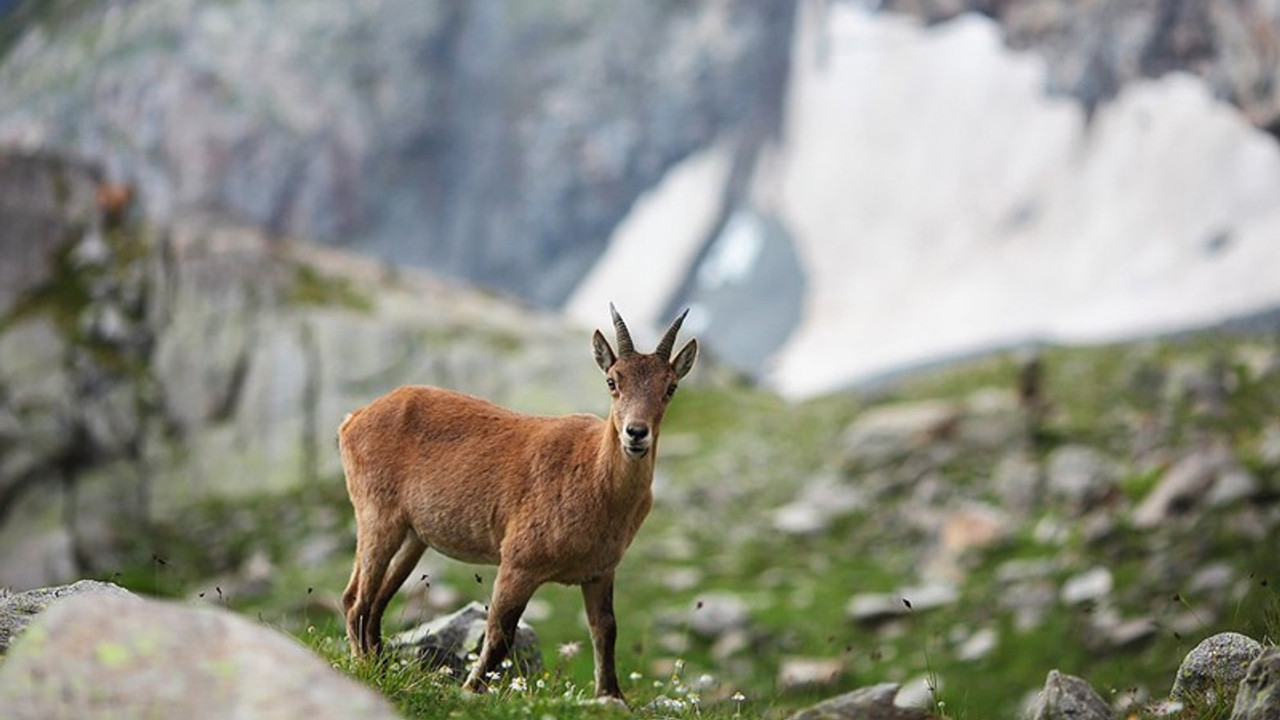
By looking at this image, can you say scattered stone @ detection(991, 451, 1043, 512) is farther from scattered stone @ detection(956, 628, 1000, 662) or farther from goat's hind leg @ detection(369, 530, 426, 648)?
goat's hind leg @ detection(369, 530, 426, 648)

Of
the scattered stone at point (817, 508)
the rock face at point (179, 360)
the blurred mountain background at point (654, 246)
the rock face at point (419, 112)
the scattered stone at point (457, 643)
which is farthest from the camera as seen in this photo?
the rock face at point (419, 112)

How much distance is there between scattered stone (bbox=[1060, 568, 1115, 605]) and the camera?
2012cm

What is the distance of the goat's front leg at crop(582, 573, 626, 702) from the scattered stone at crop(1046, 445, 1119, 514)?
56.4 feet

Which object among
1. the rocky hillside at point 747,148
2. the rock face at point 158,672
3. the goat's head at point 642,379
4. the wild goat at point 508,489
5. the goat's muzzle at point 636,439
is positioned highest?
the rock face at point 158,672

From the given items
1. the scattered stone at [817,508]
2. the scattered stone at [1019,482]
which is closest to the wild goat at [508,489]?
the scattered stone at [1019,482]

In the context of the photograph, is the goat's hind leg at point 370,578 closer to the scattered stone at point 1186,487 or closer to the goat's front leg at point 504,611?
the goat's front leg at point 504,611

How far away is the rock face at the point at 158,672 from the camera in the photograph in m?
5.03

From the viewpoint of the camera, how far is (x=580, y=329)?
163 feet

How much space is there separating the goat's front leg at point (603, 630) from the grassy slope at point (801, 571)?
1.26ft

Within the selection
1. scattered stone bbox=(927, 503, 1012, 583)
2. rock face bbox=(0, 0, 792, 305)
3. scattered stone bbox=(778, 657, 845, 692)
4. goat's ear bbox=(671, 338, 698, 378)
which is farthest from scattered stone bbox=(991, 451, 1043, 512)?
rock face bbox=(0, 0, 792, 305)

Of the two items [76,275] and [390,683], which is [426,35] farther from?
[390,683]

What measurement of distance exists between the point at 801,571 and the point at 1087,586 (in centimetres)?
664

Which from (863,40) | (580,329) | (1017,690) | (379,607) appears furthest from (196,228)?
(863,40)

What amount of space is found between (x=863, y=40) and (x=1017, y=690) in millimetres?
103391
